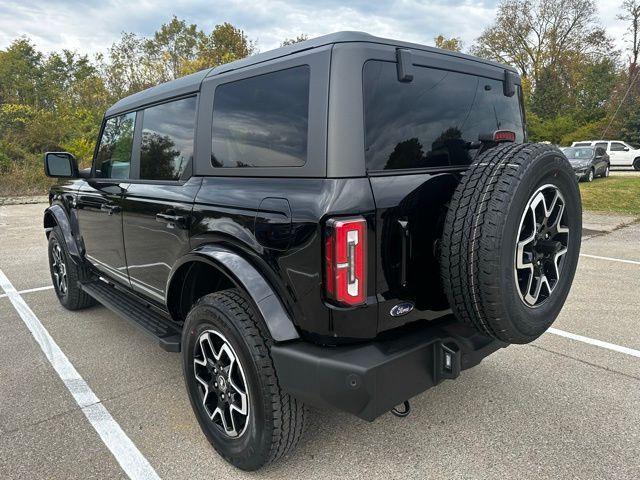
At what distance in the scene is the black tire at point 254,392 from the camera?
6.38 ft

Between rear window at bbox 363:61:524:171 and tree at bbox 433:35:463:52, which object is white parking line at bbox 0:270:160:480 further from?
tree at bbox 433:35:463:52

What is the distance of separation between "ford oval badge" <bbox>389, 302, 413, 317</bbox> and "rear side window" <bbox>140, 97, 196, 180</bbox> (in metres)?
1.47

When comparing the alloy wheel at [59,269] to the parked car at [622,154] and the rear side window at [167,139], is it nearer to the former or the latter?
the rear side window at [167,139]

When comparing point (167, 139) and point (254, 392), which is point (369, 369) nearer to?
point (254, 392)

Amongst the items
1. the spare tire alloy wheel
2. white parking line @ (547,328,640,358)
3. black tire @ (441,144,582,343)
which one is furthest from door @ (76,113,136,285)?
white parking line @ (547,328,640,358)

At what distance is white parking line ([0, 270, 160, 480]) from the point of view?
2.21m

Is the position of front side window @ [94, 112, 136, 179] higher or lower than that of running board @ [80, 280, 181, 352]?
higher

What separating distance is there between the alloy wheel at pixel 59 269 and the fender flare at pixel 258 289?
304 cm

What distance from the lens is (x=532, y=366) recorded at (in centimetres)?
320

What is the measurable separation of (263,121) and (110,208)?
5.82 feet

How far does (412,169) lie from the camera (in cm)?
202

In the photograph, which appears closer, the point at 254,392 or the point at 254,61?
the point at 254,392

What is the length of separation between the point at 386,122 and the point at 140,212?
1.78m

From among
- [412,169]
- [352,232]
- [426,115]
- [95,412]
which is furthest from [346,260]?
[95,412]
